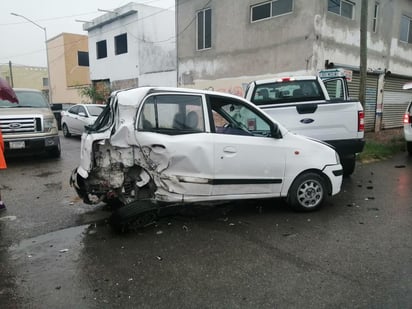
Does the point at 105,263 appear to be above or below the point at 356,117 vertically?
below

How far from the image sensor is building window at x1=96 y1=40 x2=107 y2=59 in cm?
2574

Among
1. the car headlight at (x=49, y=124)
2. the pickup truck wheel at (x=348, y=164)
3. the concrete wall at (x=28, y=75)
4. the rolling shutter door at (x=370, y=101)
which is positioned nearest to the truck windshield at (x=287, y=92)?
the pickup truck wheel at (x=348, y=164)

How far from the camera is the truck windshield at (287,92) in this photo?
707 cm

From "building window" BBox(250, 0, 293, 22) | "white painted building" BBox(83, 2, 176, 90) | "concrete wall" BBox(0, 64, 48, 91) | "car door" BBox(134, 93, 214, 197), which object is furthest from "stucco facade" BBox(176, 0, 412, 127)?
"concrete wall" BBox(0, 64, 48, 91)

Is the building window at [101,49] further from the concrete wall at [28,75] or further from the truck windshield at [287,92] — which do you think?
the concrete wall at [28,75]

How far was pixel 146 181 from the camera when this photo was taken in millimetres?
4453

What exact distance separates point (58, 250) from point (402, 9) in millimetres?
18017

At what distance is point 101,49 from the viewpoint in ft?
85.7

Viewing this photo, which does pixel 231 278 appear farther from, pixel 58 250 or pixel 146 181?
pixel 58 250

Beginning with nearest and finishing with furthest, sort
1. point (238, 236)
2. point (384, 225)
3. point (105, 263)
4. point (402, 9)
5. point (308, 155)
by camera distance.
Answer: point (105, 263) < point (238, 236) < point (384, 225) < point (308, 155) < point (402, 9)

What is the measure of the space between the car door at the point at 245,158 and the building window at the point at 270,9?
912 centimetres

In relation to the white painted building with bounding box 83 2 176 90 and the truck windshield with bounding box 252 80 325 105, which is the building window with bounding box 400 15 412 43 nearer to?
the white painted building with bounding box 83 2 176 90

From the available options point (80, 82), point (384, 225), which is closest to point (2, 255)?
point (384, 225)

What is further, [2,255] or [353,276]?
[2,255]
